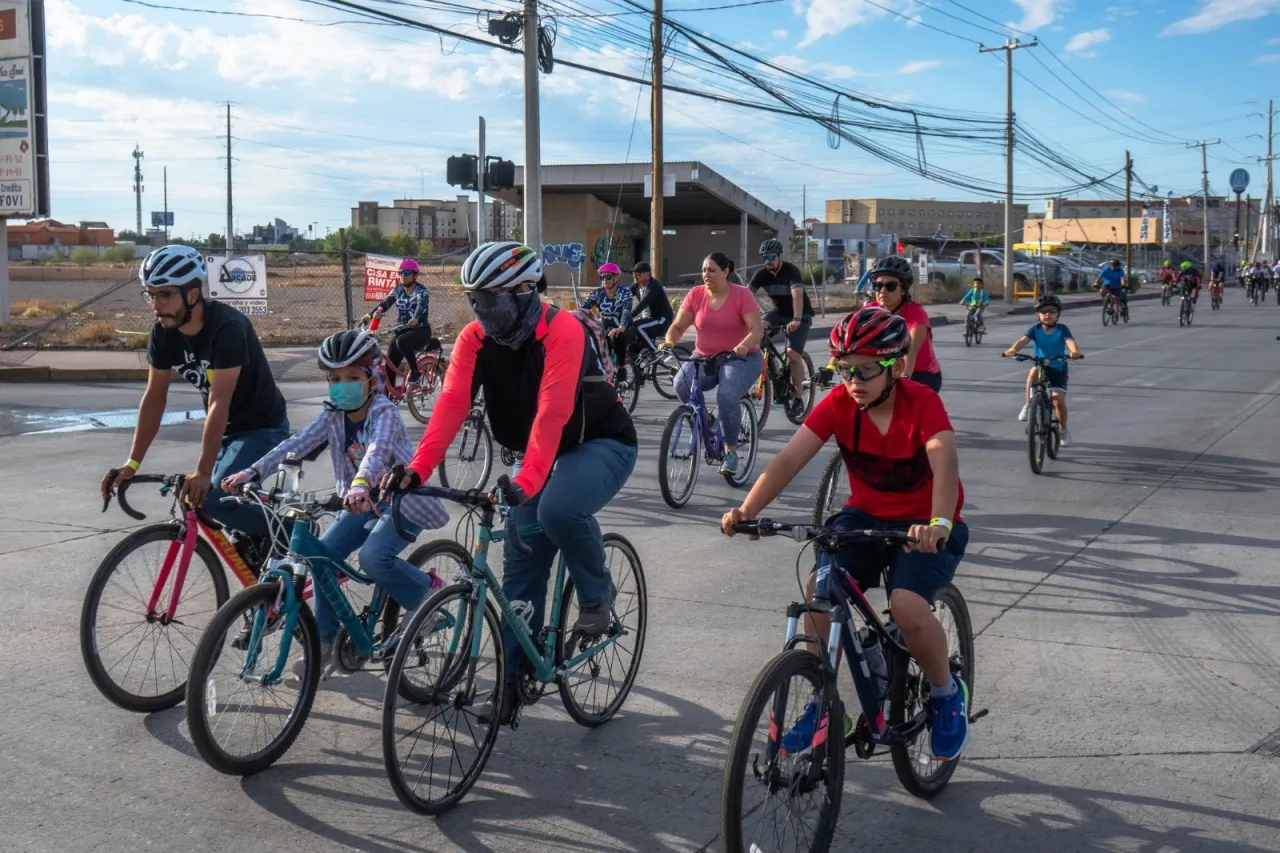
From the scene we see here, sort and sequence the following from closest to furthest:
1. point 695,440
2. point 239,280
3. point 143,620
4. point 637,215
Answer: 1. point 143,620
2. point 695,440
3. point 239,280
4. point 637,215

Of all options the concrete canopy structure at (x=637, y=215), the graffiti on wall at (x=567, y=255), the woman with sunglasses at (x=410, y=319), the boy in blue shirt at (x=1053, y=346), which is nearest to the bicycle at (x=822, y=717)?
the boy in blue shirt at (x=1053, y=346)

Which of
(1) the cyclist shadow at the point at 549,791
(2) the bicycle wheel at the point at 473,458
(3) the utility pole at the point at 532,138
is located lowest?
(1) the cyclist shadow at the point at 549,791

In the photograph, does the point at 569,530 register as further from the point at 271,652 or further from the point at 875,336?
the point at 875,336

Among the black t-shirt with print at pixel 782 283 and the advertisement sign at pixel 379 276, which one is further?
the advertisement sign at pixel 379 276

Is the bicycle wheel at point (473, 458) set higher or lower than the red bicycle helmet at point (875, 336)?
lower

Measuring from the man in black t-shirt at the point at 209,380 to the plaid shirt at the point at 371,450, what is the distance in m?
0.33

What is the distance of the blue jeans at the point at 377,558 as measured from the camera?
15.1ft

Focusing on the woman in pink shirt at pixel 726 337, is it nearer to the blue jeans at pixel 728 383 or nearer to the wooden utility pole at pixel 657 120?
the blue jeans at pixel 728 383

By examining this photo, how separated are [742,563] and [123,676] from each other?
3809 mm

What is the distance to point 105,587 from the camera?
5070 millimetres

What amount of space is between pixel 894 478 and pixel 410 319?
1002 cm

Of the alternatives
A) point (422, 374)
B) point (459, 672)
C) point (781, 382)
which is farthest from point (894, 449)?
point (781, 382)

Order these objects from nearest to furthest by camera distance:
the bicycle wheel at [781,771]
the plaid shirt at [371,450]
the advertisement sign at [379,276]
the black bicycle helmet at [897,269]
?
the bicycle wheel at [781,771]
the plaid shirt at [371,450]
the black bicycle helmet at [897,269]
the advertisement sign at [379,276]

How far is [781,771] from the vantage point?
12.0ft
